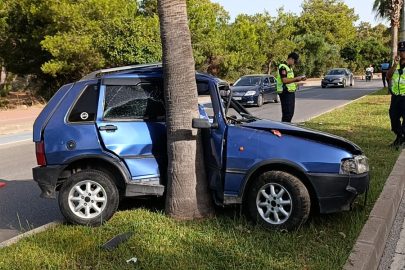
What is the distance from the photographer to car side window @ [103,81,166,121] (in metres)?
4.68

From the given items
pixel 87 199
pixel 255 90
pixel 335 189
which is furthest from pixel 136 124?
pixel 255 90

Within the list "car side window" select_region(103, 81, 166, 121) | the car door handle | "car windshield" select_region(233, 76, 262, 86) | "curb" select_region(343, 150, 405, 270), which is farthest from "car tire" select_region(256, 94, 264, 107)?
the car door handle

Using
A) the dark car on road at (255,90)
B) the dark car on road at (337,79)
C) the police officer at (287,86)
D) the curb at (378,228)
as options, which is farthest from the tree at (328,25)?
the curb at (378,228)

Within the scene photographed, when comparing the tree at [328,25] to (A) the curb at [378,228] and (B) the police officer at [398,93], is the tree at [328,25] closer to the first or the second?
(B) the police officer at [398,93]

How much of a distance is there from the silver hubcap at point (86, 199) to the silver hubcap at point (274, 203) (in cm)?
165

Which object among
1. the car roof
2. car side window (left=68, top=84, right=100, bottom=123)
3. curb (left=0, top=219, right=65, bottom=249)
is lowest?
curb (left=0, top=219, right=65, bottom=249)

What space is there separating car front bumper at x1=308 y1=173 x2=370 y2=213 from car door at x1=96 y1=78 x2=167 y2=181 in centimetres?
170

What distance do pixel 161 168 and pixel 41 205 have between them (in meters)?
2.10

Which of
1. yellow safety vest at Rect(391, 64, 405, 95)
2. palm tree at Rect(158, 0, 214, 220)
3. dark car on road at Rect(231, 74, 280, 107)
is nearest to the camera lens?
palm tree at Rect(158, 0, 214, 220)

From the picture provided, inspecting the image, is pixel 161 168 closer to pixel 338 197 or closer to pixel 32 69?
pixel 338 197

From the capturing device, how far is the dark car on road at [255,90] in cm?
1958

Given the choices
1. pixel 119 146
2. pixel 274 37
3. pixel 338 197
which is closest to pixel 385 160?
pixel 338 197

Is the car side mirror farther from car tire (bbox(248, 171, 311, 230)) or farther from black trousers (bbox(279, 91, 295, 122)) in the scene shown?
black trousers (bbox(279, 91, 295, 122))

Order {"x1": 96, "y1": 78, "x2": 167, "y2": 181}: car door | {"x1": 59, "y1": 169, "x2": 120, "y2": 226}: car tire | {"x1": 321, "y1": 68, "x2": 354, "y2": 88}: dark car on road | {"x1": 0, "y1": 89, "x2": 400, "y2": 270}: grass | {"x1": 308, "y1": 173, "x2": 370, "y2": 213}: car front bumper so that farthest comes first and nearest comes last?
{"x1": 321, "y1": 68, "x2": 354, "y2": 88}: dark car on road
{"x1": 96, "y1": 78, "x2": 167, "y2": 181}: car door
{"x1": 59, "y1": 169, "x2": 120, "y2": 226}: car tire
{"x1": 308, "y1": 173, "x2": 370, "y2": 213}: car front bumper
{"x1": 0, "y1": 89, "x2": 400, "y2": 270}: grass
